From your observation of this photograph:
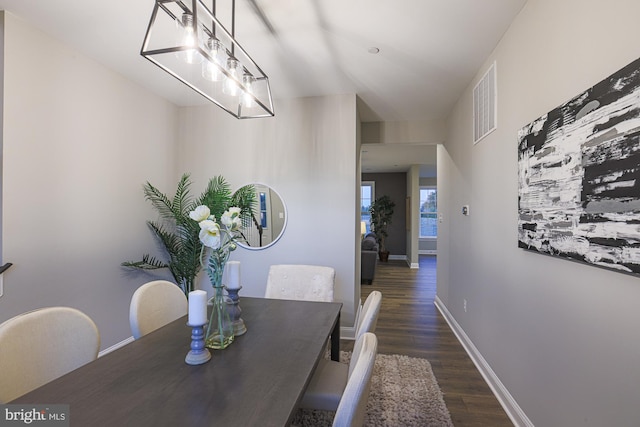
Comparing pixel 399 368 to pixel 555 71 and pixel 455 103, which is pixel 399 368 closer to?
pixel 555 71

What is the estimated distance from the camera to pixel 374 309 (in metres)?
1.42

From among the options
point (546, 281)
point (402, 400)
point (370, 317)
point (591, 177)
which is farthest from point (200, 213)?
point (402, 400)

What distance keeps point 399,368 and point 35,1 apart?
3.63 meters

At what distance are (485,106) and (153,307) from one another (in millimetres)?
2802

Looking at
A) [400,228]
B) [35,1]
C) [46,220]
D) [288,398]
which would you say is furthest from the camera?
[400,228]

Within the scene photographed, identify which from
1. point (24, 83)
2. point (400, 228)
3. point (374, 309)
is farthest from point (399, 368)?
point (400, 228)

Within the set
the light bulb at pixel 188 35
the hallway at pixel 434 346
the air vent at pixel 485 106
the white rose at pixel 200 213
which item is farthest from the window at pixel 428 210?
the white rose at pixel 200 213

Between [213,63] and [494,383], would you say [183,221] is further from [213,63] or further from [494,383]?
[494,383]

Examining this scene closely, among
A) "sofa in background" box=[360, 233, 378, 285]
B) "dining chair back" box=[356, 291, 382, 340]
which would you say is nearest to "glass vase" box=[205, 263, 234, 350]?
"dining chair back" box=[356, 291, 382, 340]

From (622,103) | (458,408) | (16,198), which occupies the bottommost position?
(458,408)

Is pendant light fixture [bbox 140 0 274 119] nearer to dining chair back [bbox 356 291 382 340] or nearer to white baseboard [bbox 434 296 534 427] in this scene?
dining chair back [bbox 356 291 382 340]

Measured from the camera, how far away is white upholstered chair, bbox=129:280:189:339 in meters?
1.59

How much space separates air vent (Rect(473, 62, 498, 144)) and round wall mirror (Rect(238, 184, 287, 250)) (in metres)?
2.05

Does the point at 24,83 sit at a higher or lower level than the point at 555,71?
higher
